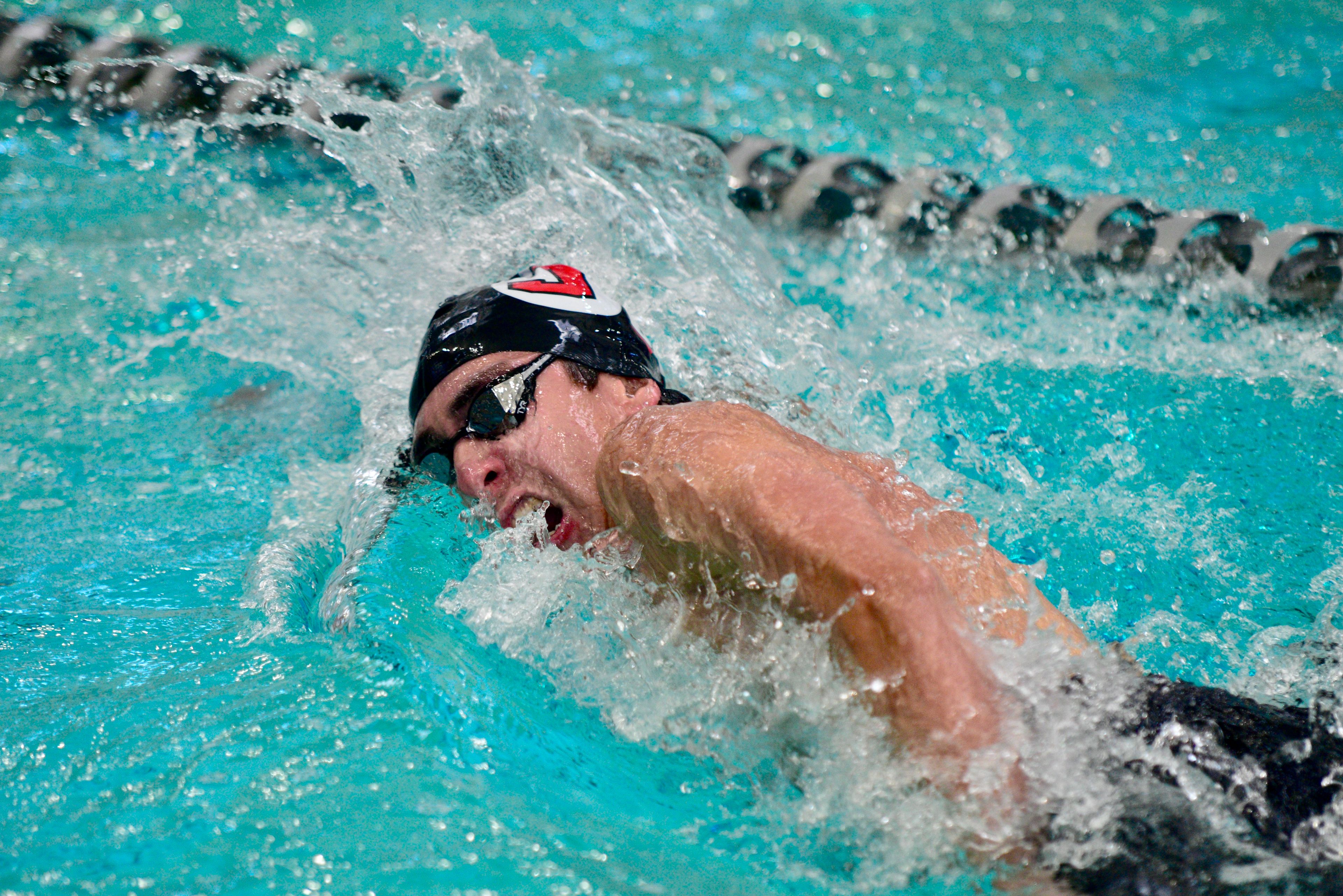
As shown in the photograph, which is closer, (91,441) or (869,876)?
(869,876)

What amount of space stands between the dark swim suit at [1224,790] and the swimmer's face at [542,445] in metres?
0.99

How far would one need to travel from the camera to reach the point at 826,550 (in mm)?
1255

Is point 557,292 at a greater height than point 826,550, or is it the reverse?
point 826,550


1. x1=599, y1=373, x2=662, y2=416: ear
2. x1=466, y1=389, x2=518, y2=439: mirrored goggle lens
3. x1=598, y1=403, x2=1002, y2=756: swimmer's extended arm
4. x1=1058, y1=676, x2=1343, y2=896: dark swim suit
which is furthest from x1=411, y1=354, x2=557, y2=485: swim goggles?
x1=1058, y1=676, x2=1343, y2=896: dark swim suit

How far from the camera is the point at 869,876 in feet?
4.46

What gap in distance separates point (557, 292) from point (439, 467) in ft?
1.52

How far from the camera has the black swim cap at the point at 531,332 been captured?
2006 mm

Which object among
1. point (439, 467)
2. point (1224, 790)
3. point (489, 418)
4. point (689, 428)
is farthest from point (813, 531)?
point (439, 467)

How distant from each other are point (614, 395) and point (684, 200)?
168 centimetres

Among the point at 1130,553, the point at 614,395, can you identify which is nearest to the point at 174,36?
the point at 614,395

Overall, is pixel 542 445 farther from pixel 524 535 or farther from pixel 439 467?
pixel 439 467

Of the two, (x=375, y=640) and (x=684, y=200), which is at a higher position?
(x=684, y=200)

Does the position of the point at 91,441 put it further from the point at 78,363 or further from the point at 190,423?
the point at 78,363

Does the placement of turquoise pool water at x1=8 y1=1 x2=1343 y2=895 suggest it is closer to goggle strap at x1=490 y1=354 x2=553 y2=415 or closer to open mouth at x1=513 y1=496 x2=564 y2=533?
open mouth at x1=513 y1=496 x2=564 y2=533
